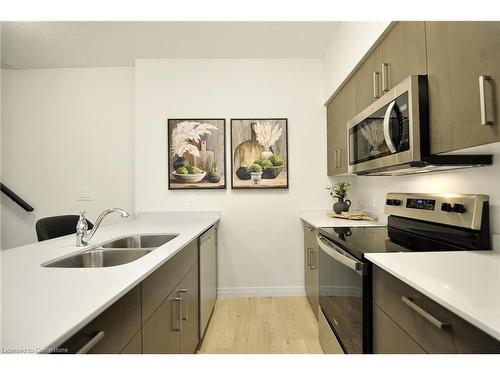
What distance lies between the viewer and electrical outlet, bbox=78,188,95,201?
3070 millimetres

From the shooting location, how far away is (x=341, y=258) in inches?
51.6

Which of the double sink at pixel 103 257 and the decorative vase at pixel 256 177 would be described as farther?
the decorative vase at pixel 256 177

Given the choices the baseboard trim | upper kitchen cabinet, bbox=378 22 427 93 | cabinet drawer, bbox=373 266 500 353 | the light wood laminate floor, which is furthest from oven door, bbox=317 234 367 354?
the baseboard trim


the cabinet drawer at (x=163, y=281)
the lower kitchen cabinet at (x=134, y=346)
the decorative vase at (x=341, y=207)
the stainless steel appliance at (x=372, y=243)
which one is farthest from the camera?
the decorative vase at (x=341, y=207)

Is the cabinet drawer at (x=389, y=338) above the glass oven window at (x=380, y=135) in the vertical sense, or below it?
below

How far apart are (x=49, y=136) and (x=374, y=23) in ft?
11.1

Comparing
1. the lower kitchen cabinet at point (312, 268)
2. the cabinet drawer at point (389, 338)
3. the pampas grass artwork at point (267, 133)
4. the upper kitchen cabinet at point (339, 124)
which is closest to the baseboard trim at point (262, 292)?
the lower kitchen cabinet at point (312, 268)

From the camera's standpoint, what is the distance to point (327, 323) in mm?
1647

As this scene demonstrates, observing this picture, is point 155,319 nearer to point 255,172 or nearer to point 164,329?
point 164,329

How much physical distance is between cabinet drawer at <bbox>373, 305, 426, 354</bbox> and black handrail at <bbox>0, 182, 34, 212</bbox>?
11.6ft

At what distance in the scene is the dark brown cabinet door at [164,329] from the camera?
978 mm

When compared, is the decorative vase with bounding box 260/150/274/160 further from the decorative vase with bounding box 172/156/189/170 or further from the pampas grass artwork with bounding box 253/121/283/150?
the decorative vase with bounding box 172/156/189/170

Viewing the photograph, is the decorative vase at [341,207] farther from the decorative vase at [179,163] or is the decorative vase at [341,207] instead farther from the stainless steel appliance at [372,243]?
the decorative vase at [179,163]

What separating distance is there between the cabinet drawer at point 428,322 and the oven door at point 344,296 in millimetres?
130
